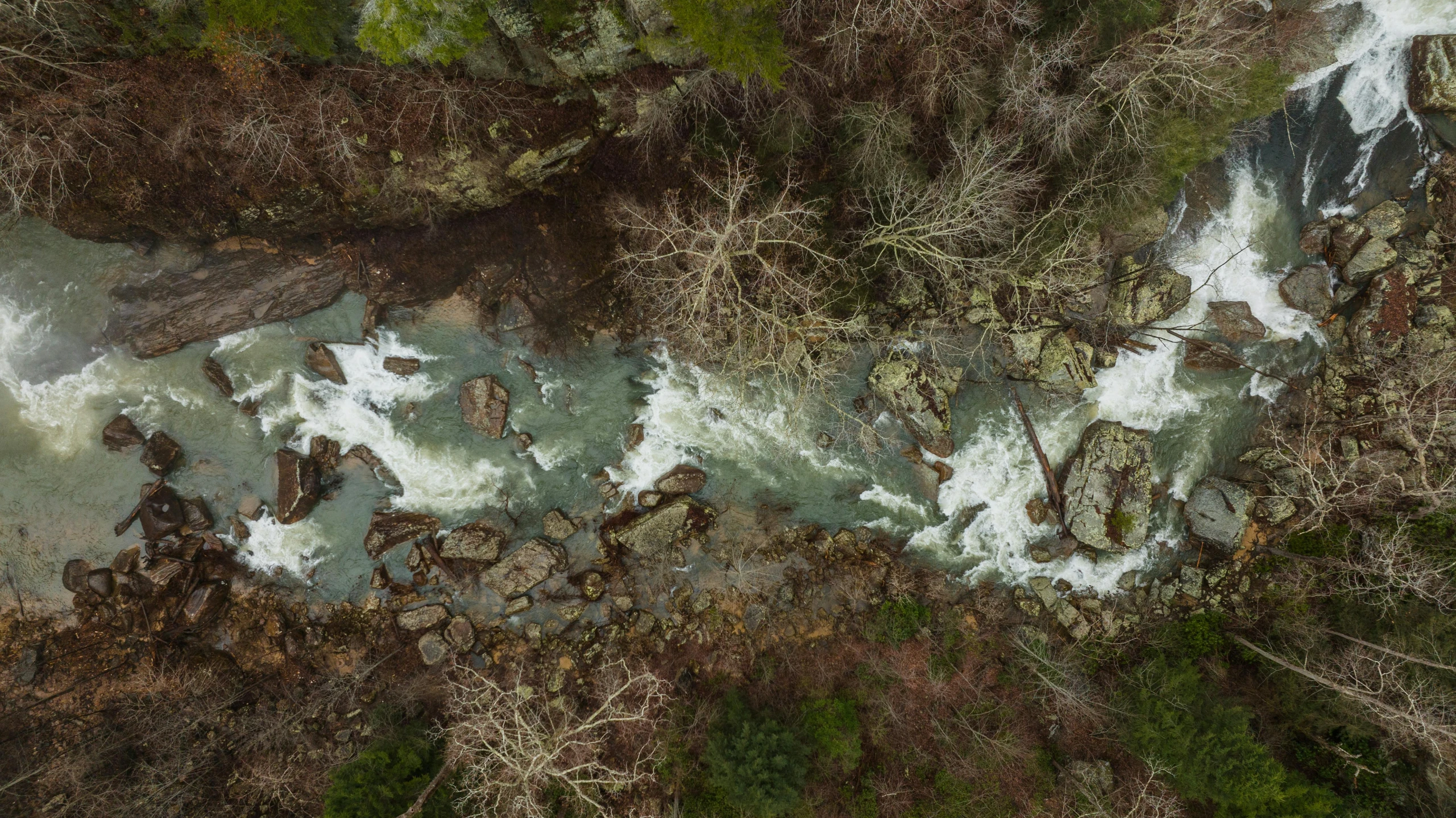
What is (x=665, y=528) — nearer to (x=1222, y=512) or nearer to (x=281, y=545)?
(x=281, y=545)

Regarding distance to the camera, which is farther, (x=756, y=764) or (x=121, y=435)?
(x=121, y=435)

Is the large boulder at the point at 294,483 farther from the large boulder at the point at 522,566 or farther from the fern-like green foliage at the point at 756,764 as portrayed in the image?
the fern-like green foliage at the point at 756,764

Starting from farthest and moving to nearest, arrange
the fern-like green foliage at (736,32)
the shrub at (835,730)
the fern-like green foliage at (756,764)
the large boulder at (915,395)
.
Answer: the large boulder at (915,395) → the shrub at (835,730) → the fern-like green foliage at (756,764) → the fern-like green foliage at (736,32)

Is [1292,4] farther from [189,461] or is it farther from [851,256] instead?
[189,461]

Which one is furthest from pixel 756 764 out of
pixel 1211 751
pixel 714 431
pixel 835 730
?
pixel 1211 751

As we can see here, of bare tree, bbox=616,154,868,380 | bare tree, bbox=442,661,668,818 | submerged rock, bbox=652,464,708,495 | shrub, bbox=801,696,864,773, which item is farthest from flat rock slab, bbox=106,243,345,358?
shrub, bbox=801,696,864,773

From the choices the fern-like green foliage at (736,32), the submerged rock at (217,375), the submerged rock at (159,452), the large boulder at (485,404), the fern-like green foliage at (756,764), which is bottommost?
the fern-like green foliage at (756,764)

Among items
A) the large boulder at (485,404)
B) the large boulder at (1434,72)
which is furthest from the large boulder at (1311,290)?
the large boulder at (485,404)
